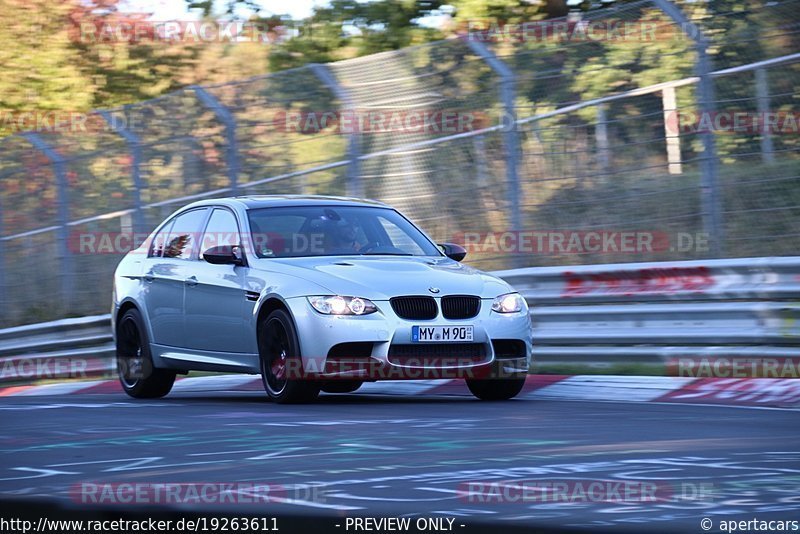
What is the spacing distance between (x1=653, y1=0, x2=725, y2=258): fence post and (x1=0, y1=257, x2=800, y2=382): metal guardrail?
318mm

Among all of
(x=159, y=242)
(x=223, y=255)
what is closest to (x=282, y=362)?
(x=223, y=255)

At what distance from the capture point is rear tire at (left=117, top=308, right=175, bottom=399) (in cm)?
1212

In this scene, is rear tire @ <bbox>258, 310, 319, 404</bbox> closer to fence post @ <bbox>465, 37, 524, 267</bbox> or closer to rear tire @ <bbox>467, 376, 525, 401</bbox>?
rear tire @ <bbox>467, 376, 525, 401</bbox>

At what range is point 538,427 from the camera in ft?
26.7

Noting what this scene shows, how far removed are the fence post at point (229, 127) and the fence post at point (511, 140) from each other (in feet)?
11.4

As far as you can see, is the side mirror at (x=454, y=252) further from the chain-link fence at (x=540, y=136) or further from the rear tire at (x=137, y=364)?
the rear tire at (x=137, y=364)

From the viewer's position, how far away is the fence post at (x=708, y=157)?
11461 millimetres

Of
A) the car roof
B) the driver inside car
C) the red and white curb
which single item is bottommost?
the red and white curb

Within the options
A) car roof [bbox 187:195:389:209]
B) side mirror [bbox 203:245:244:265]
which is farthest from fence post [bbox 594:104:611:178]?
side mirror [bbox 203:245:244:265]

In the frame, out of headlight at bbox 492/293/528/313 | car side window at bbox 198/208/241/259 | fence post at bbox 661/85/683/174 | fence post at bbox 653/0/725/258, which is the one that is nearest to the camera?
headlight at bbox 492/293/528/313

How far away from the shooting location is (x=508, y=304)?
1039 centimetres

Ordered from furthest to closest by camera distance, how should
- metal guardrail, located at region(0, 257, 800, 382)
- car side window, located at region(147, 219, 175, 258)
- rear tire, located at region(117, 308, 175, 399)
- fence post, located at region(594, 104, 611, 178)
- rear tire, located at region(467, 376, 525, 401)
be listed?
1. car side window, located at region(147, 219, 175, 258)
2. fence post, located at region(594, 104, 611, 178)
3. rear tire, located at region(117, 308, 175, 399)
4. metal guardrail, located at region(0, 257, 800, 382)
5. rear tire, located at region(467, 376, 525, 401)

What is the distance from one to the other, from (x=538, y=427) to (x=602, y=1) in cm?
1663

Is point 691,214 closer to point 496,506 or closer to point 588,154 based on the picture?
point 588,154
